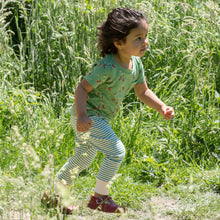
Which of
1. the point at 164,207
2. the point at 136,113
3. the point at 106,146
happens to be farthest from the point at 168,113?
the point at 136,113

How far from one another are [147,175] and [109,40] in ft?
4.00

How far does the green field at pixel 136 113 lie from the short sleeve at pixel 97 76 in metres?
0.57

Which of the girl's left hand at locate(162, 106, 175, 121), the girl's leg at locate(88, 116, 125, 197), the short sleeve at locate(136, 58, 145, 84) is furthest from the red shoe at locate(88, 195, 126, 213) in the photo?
the short sleeve at locate(136, 58, 145, 84)

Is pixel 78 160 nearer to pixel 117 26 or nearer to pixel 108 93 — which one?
pixel 108 93

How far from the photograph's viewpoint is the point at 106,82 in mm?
3031

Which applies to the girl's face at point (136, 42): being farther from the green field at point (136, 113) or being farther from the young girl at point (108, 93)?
the green field at point (136, 113)

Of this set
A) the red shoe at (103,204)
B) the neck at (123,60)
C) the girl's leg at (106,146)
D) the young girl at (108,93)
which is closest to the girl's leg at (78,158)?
the young girl at (108,93)

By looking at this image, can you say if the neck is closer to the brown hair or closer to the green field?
the brown hair

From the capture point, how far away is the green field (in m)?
3.40

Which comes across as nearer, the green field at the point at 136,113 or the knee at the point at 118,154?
the knee at the point at 118,154

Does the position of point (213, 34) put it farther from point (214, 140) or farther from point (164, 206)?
point (164, 206)

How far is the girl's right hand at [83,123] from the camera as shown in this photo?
2.79m

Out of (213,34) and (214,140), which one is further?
(213,34)

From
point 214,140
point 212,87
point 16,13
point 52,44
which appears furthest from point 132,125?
point 16,13
